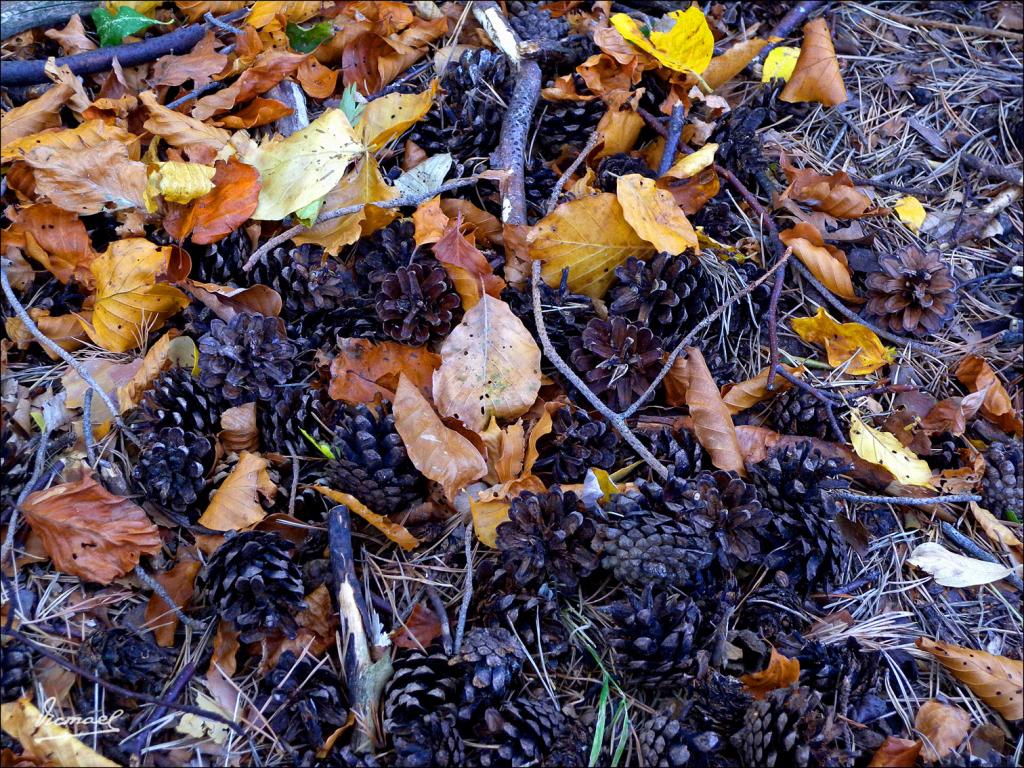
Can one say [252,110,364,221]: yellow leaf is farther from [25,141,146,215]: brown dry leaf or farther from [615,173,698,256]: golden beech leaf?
[615,173,698,256]: golden beech leaf

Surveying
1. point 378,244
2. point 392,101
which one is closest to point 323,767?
point 378,244

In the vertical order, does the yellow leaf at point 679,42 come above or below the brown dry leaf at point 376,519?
above

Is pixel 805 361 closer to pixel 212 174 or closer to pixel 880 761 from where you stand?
pixel 880 761

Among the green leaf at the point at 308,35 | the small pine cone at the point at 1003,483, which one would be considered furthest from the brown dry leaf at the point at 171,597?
the small pine cone at the point at 1003,483

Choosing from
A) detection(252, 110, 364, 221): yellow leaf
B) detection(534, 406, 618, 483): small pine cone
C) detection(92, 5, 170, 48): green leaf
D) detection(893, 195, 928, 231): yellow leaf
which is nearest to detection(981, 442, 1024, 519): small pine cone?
detection(893, 195, 928, 231): yellow leaf

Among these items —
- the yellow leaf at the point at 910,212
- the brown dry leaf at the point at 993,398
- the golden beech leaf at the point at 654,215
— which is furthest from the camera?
the yellow leaf at the point at 910,212

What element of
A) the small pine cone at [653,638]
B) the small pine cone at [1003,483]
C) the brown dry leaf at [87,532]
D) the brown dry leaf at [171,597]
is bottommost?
the small pine cone at [1003,483]

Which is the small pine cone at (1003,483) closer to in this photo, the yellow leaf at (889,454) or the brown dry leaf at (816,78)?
the yellow leaf at (889,454)
